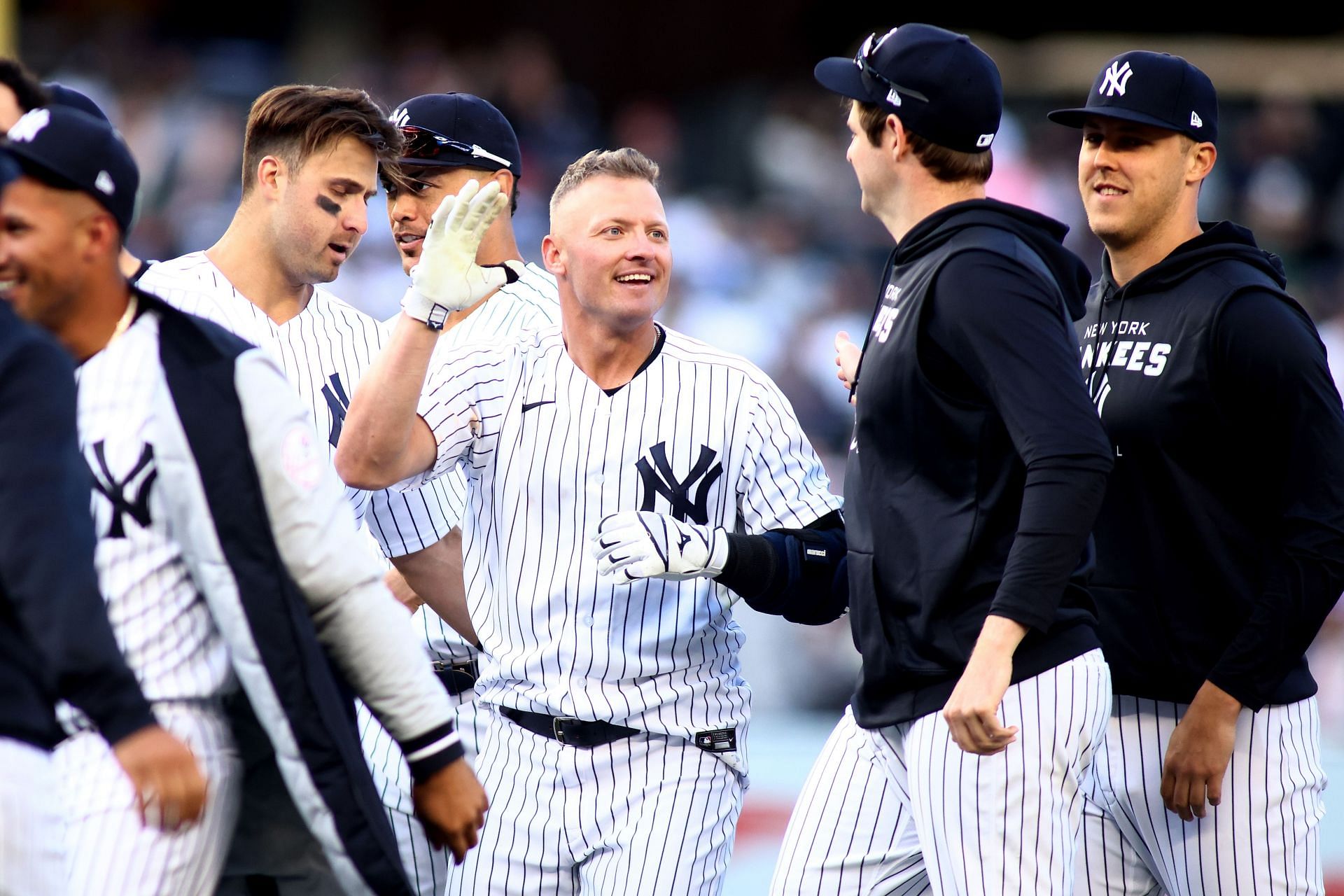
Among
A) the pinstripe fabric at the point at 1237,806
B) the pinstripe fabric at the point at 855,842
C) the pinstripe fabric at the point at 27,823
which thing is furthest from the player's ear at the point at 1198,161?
the pinstripe fabric at the point at 27,823

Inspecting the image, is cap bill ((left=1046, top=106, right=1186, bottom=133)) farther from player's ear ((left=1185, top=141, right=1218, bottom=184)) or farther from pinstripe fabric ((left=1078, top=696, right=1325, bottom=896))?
pinstripe fabric ((left=1078, top=696, right=1325, bottom=896))

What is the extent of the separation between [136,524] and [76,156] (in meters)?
0.64

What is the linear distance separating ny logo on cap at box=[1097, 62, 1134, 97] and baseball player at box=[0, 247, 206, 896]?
7.86 feet

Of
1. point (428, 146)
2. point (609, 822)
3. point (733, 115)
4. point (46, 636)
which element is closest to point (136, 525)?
point (46, 636)

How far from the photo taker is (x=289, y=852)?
308 cm

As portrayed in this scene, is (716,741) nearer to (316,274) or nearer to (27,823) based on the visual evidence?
(316,274)

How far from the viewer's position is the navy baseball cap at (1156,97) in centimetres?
374

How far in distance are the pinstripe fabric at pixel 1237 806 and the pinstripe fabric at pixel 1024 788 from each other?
0.47m

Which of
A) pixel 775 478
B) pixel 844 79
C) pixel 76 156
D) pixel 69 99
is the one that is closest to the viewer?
pixel 76 156

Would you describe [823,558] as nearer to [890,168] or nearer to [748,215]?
[890,168]

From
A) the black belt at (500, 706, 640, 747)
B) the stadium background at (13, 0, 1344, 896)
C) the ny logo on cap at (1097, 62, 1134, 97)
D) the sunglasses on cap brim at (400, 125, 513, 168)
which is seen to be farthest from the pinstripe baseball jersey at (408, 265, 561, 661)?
the stadium background at (13, 0, 1344, 896)

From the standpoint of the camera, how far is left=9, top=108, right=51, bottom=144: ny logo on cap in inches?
110

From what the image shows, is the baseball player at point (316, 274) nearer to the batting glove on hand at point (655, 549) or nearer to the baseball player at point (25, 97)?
the baseball player at point (25, 97)

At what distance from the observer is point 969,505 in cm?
318
